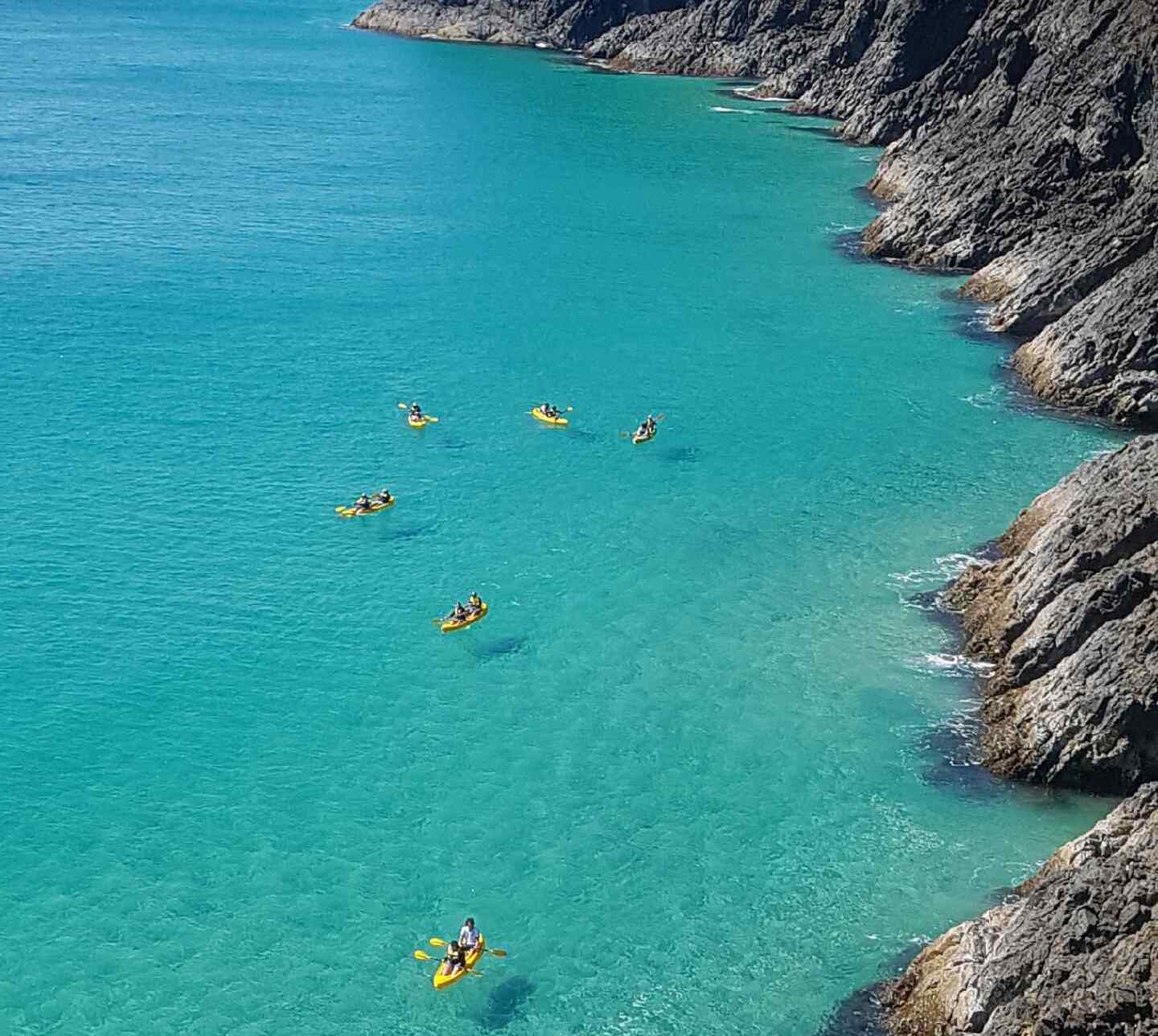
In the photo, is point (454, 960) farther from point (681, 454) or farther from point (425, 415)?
point (425, 415)

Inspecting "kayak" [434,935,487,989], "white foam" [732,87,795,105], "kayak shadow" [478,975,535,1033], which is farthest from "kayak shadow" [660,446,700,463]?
"white foam" [732,87,795,105]

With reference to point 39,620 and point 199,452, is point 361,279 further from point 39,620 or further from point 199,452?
point 39,620

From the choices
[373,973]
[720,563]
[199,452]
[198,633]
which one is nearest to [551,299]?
[199,452]

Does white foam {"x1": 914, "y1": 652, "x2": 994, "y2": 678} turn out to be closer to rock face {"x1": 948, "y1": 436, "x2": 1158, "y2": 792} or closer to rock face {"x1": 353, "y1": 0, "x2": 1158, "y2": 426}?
rock face {"x1": 948, "y1": 436, "x2": 1158, "y2": 792}

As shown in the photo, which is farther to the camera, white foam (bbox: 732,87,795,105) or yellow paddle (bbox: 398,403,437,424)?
white foam (bbox: 732,87,795,105)

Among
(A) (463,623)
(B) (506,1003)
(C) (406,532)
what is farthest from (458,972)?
(C) (406,532)

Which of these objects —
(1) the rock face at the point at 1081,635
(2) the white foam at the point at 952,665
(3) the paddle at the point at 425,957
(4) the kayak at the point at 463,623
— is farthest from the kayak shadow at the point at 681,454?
(3) the paddle at the point at 425,957
